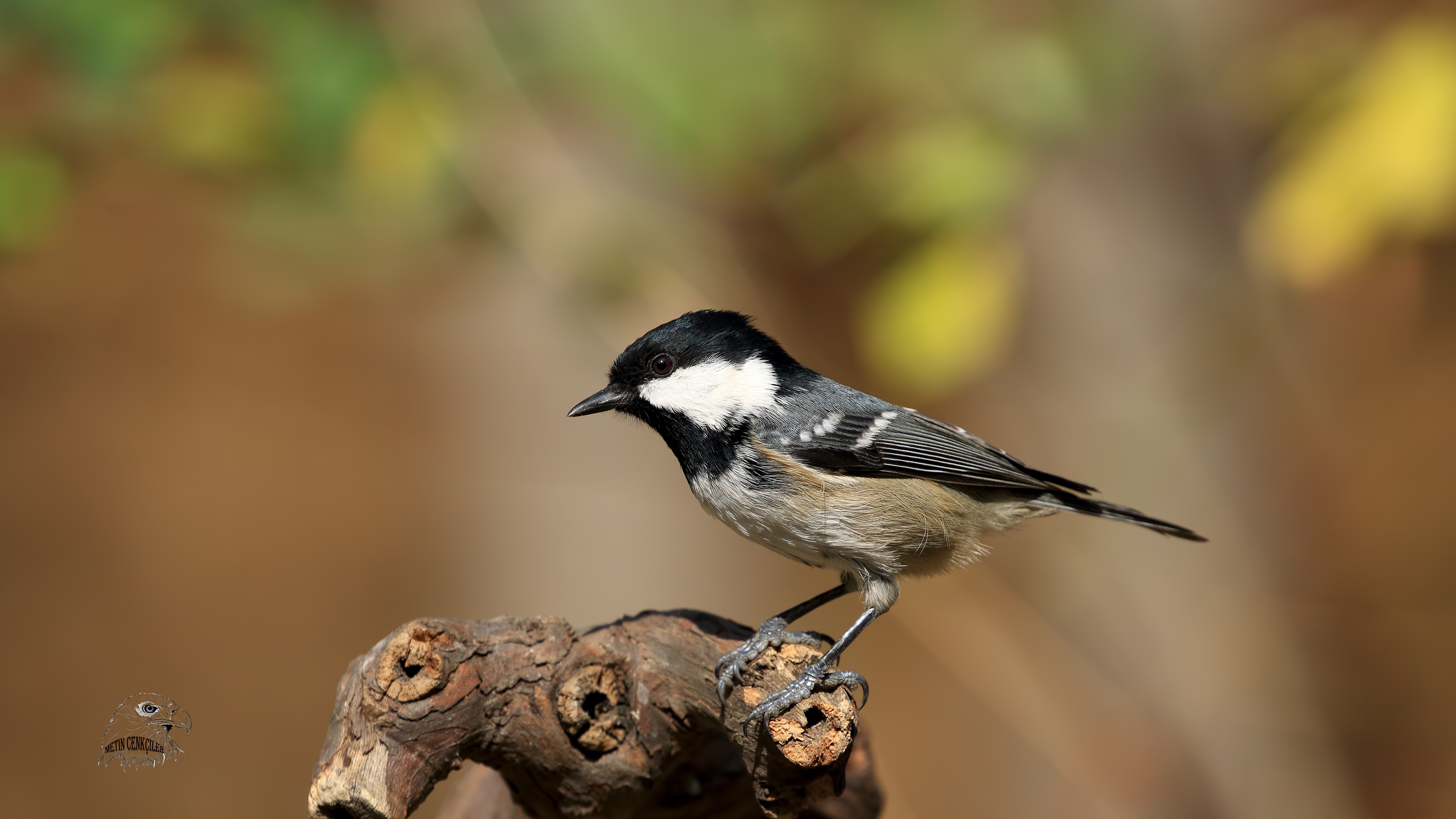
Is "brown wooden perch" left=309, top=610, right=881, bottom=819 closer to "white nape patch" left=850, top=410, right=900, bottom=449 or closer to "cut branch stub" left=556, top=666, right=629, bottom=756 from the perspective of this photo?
"cut branch stub" left=556, top=666, right=629, bottom=756

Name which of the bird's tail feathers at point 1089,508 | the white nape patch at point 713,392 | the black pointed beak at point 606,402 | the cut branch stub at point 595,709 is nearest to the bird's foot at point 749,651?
the cut branch stub at point 595,709

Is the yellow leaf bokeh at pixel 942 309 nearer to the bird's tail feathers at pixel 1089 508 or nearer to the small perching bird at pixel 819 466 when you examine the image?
the small perching bird at pixel 819 466

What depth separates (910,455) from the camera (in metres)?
2.39

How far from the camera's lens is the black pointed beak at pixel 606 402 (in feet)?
7.76

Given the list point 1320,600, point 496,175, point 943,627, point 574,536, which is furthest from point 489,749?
point 1320,600

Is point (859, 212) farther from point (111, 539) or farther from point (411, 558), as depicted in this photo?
point (111, 539)

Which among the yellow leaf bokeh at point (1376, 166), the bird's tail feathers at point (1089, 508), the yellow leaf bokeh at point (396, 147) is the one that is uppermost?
the yellow leaf bokeh at point (396, 147)

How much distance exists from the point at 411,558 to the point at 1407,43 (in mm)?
4594

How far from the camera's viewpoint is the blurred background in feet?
8.66

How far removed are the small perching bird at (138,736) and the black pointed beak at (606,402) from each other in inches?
42.6

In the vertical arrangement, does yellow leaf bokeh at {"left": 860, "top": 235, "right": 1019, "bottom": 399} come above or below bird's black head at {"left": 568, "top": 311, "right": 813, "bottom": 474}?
above

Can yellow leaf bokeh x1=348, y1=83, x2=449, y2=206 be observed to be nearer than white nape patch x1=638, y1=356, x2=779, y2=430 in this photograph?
No

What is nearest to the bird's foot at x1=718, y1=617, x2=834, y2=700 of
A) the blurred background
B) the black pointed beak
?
the black pointed beak

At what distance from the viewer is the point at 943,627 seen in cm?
361
